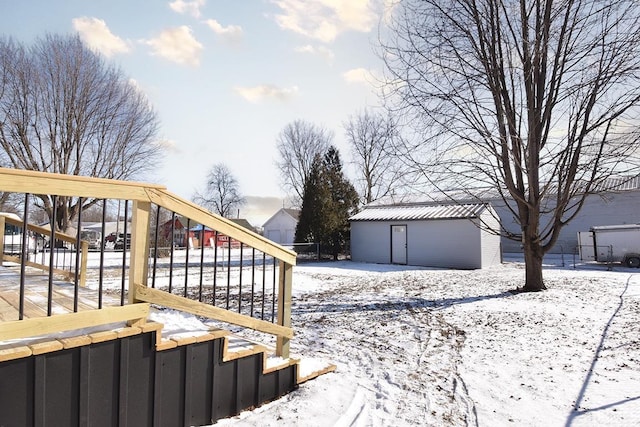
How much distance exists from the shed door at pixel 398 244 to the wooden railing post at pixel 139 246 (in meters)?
17.4

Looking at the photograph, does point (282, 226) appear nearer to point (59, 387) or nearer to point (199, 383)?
point (199, 383)

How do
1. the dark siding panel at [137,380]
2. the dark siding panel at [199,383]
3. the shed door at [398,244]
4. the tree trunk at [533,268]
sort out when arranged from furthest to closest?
the shed door at [398,244] < the tree trunk at [533,268] < the dark siding panel at [199,383] < the dark siding panel at [137,380]

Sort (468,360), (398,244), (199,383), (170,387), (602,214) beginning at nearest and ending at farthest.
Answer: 1. (170,387)
2. (199,383)
3. (468,360)
4. (398,244)
5. (602,214)

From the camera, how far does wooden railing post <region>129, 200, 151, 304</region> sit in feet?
8.29

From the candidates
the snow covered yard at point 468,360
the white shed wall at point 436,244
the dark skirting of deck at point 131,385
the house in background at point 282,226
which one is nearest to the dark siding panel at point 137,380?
the dark skirting of deck at point 131,385

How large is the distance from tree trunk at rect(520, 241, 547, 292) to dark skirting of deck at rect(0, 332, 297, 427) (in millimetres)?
8392

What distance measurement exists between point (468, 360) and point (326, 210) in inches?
686

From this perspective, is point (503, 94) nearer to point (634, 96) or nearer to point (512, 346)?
point (634, 96)

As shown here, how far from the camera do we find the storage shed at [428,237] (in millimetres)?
17141

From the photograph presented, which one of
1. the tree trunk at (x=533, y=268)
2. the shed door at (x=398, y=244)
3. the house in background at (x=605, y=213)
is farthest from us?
the house in background at (x=605, y=213)

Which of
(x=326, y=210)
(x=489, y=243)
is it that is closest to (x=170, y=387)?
(x=489, y=243)

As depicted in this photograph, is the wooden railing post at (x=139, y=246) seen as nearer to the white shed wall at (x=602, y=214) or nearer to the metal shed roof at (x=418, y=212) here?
the metal shed roof at (x=418, y=212)

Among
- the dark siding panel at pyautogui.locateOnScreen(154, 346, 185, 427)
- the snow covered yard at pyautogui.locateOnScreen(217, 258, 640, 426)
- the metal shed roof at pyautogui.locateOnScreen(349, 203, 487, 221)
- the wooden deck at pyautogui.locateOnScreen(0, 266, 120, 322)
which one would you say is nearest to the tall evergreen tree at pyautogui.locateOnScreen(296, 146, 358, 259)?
the metal shed roof at pyautogui.locateOnScreen(349, 203, 487, 221)

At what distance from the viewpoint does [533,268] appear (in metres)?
9.60
